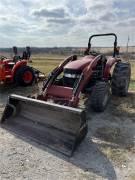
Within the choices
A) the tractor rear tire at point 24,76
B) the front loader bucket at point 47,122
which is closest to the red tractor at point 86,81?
the front loader bucket at point 47,122

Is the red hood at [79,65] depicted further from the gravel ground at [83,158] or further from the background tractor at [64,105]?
the gravel ground at [83,158]

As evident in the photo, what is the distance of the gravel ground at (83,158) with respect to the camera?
4.36 metres

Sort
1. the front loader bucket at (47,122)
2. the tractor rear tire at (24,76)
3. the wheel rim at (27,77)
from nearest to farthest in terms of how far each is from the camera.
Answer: the front loader bucket at (47,122), the tractor rear tire at (24,76), the wheel rim at (27,77)

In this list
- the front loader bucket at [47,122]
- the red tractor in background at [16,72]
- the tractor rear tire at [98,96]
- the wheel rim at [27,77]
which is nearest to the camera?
the front loader bucket at [47,122]

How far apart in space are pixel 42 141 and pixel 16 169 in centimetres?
98

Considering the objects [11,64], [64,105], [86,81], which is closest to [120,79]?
[86,81]

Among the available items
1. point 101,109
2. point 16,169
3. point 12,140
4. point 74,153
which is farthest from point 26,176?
point 101,109

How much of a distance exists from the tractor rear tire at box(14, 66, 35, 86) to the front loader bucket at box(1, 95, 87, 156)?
3.57 metres

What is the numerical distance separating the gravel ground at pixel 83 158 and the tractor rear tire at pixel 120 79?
6.98 ft

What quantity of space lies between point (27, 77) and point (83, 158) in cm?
571

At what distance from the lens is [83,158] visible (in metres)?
4.89

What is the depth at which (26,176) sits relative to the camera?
4.29 meters

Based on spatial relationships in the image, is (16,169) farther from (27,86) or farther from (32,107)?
(27,86)

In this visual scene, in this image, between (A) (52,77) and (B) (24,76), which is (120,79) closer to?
(A) (52,77)
